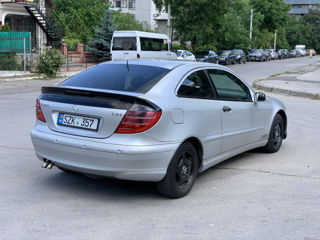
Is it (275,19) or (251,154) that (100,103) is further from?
(275,19)

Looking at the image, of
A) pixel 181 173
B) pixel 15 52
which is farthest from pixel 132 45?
pixel 181 173

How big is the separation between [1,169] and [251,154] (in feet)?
12.5

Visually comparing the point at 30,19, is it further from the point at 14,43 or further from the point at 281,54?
the point at 281,54

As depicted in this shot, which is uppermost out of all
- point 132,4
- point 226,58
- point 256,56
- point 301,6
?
point 301,6

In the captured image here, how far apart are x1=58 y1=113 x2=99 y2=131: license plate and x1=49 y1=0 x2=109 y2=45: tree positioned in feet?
108

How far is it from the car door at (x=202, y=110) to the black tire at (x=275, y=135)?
1794 mm

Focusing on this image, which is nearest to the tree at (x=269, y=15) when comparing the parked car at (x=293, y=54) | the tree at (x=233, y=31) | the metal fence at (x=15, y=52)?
the parked car at (x=293, y=54)

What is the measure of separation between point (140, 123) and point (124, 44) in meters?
22.1

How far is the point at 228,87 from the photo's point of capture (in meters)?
6.33

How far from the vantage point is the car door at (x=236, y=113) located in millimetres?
5961

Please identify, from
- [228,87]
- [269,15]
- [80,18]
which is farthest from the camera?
[269,15]

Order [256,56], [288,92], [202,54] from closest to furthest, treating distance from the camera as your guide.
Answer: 1. [288,92]
2. [202,54]
3. [256,56]

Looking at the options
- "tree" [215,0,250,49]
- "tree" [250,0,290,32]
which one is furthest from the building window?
"tree" [250,0,290,32]

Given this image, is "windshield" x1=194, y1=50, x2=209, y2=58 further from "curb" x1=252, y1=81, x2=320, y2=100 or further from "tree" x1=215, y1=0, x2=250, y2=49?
"curb" x1=252, y1=81, x2=320, y2=100
